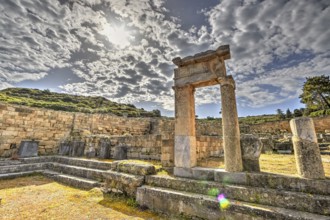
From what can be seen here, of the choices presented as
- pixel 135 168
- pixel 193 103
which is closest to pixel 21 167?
pixel 135 168

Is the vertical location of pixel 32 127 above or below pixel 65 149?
above

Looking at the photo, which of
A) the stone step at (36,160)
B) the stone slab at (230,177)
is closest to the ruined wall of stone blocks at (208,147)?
the stone slab at (230,177)

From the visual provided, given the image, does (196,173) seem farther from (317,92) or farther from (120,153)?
(317,92)

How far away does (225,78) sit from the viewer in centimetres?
432

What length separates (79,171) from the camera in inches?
263

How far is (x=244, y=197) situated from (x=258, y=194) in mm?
264

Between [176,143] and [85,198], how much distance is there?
307cm

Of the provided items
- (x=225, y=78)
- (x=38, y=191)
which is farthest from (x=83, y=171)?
(x=225, y=78)

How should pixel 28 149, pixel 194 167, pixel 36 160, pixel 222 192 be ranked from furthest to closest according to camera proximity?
pixel 28 149, pixel 36 160, pixel 194 167, pixel 222 192

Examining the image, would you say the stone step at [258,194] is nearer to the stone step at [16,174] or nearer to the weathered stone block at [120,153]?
the weathered stone block at [120,153]

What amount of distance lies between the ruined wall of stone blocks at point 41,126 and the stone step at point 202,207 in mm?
8965

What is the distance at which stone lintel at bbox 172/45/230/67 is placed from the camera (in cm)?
448

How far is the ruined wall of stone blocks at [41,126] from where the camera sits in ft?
29.2

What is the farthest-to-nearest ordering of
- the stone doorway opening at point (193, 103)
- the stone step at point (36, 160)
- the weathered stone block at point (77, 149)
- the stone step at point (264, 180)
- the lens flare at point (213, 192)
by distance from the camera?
1. the weathered stone block at point (77, 149)
2. the stone step at point (36, 160)
3. the stone doorway opening at point (193, 103)
4. the lens flare at point (213, 192)
5. the stone step at point (264, 180)
